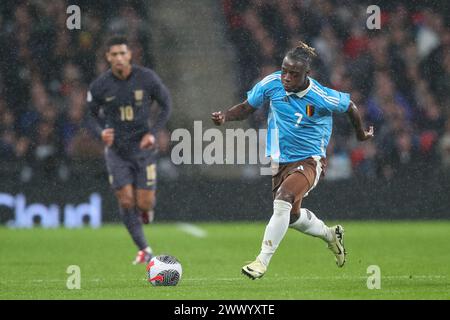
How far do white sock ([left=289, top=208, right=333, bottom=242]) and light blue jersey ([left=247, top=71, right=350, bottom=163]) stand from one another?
1.61 feet

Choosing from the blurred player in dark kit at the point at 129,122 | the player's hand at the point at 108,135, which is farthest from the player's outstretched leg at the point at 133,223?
the player's hand at the point at 108,135

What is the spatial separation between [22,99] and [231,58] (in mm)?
3149

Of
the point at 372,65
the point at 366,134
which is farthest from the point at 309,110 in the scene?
the point at 372,65

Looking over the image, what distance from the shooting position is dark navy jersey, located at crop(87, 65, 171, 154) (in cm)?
1105

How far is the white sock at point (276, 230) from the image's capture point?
8258mm

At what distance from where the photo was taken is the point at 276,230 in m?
8.33

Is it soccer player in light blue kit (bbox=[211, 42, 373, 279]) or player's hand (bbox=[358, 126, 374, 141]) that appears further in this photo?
player's hand (bbox=[358, 126, 374, 141])

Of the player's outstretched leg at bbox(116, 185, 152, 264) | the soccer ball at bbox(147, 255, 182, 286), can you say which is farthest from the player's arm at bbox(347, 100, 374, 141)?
the player's outstretched leg at bbox(116, 185, 152, 264)

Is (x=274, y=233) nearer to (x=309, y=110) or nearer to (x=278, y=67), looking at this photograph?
(x=309, y=110)

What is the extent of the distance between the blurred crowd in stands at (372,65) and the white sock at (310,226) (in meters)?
6.52

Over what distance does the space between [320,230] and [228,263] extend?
171cm

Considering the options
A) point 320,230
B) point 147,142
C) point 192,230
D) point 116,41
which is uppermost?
point 116,41

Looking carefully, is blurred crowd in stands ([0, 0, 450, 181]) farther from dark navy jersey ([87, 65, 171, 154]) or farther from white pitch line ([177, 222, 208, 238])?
dark navy jersey ([87, 65, 171, 154])

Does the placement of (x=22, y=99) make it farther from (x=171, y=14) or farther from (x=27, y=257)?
(x=27, y=257)
